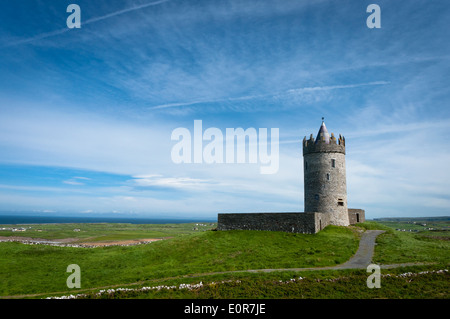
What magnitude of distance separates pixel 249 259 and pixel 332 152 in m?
21.9

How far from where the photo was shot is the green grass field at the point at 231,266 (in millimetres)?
18828

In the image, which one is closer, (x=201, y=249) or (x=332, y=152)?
(x=201, y=249)

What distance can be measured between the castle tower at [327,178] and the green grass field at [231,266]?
3026mm

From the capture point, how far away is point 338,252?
1109 inches

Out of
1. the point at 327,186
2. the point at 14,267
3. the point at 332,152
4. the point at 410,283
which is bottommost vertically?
the point at 14,267

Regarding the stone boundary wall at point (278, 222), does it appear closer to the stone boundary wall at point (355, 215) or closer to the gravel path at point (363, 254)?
the gravel path at point (363, 254)

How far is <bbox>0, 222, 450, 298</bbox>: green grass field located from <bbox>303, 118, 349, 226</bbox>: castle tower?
303 centimetres

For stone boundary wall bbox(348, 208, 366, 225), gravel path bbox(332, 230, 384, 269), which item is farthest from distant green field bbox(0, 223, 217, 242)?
gravel path bbox(332, 230, 384, 269)

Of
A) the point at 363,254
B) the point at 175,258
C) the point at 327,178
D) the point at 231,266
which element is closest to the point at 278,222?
the point at 327,178

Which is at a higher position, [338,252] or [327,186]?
[327,186]

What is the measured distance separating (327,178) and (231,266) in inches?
867

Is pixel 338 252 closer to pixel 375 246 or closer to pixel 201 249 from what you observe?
pixel 375 246

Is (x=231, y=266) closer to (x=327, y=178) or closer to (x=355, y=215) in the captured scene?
(x=327, y=178)
